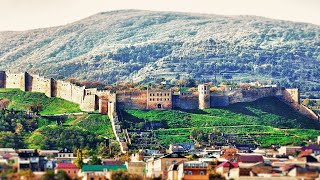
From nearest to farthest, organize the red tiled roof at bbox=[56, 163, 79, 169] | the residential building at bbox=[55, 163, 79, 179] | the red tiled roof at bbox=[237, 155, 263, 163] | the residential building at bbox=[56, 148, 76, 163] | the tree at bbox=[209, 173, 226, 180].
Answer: the tree at bbox=[209, 173, 226, 180]
the residential building at bbox=[55, 163, 79, 179]
the red tiled roof at bbox=[56, 163, 79, 169]
the red tiled roof at bbox=[237, 155, 263, 163]
the residential building at bbox=[56, 148, 76, 163]

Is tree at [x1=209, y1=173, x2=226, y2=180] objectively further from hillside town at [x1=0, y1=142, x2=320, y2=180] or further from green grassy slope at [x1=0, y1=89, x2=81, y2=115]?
green grassy slope at [x1=0, y1=89, x2=81, y2=115]

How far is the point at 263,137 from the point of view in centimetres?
13588

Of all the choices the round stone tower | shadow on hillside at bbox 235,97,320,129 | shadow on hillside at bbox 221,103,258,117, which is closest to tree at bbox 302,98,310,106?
shadow on hillside at bbox 235,97,320,129

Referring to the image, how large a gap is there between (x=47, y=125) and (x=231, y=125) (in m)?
18.1

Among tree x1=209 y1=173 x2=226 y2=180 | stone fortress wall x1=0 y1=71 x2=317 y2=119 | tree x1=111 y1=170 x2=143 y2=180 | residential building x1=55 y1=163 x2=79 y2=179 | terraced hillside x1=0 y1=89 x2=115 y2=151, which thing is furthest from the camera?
stone fortress wall x1=0 y1=71 x2=317 y2=119

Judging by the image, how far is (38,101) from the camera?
493 feet

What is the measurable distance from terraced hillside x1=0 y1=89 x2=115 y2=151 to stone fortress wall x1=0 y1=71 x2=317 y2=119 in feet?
3.43

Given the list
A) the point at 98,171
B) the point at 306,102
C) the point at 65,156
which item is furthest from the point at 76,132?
the point at 306,102

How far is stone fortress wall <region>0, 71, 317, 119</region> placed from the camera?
144 meters

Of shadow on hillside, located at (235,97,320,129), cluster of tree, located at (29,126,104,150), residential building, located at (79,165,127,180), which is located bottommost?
residential building, located at (79,165,127,180)

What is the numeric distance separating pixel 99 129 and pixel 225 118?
14785 millimetres

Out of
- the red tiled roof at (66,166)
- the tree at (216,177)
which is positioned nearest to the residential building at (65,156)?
the red tiled roof at (66,166)

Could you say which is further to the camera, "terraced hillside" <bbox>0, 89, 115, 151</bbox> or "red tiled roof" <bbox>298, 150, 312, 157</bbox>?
"terraced hillside" <bbox>0, 89, 115, 151</bbox>

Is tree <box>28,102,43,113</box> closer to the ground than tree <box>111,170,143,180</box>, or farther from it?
farther from it
